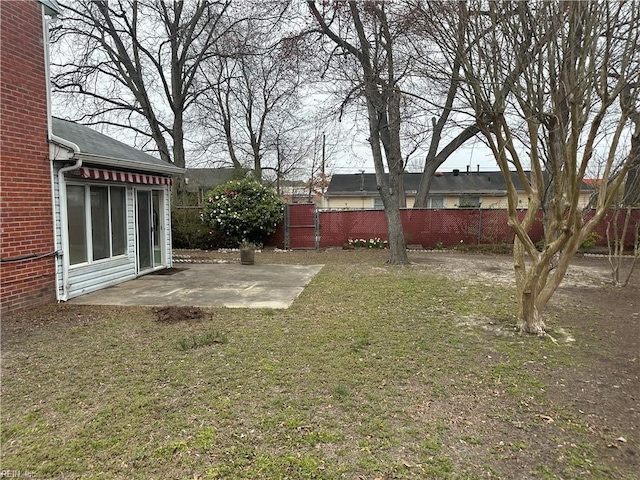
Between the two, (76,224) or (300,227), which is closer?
(76,224)

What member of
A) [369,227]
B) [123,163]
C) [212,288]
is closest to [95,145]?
[123,163]

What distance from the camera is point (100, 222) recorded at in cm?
718

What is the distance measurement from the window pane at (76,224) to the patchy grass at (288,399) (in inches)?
58.4

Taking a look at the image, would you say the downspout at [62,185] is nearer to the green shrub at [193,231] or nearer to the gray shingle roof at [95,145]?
the gray shingle roof at [95,145]

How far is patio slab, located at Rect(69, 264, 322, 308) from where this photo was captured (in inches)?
242

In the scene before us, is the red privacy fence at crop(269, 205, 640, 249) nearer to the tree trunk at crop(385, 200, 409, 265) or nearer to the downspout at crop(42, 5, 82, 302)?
the tree trunk at crop(385, 200, 409, 265)

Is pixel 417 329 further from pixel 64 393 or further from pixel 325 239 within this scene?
pixel 325 239

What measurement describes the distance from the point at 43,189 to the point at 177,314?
2.78m

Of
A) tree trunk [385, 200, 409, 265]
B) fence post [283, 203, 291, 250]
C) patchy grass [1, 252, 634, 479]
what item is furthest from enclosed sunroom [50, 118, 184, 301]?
tree trunk [385, 200, 409, 265]

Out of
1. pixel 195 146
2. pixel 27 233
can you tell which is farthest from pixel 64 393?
pixel 195 146

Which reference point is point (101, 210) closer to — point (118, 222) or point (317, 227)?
point (118, 222)

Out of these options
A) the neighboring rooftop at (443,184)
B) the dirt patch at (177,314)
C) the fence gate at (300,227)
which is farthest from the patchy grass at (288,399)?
the neighboring rooftop at (443,184)

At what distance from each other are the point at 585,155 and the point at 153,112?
62.4ft

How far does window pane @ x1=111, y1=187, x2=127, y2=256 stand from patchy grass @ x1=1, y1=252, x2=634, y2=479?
8.17ft
